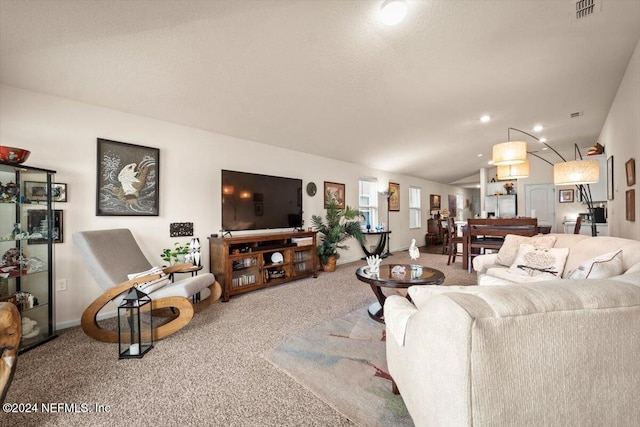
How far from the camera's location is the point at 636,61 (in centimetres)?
253

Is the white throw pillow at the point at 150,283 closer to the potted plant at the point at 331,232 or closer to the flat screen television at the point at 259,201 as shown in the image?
the flat screen television at the point at 259,201

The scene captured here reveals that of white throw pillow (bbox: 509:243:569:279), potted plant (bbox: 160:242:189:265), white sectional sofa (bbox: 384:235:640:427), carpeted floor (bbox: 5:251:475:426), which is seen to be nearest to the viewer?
white sectional sofa (bbox: 384:235:640:427)

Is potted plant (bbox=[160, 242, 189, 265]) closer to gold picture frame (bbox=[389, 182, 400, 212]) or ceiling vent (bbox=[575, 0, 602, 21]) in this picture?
ceiling vent (bbox=[575, 0, 602, 21])

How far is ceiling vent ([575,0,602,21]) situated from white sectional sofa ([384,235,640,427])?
2290 millimetres

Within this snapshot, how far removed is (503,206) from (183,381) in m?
8.73

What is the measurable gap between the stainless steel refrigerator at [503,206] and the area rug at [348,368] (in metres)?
7.05

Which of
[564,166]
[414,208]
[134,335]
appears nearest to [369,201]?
[414,208]

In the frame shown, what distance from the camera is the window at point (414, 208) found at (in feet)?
28.0

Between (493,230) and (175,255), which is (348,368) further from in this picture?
(493,230)

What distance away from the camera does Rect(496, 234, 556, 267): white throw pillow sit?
114 inches

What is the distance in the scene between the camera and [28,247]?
2.44 meters

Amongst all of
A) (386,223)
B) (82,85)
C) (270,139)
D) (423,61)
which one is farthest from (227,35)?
(386,223)

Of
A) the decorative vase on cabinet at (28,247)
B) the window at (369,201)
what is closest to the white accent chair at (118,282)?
the decorative vase on cabinet at (28,247)

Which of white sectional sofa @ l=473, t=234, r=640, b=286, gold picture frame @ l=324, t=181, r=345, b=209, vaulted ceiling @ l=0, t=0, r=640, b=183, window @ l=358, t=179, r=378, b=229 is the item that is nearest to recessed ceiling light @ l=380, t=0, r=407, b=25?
vaulted ceiling @ l=0, t=0, r=640, b=183
